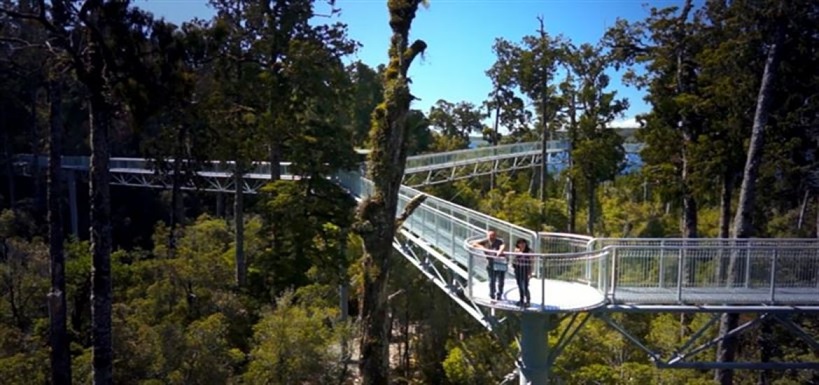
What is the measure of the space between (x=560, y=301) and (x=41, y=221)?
35352mm

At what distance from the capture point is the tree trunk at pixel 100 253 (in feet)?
31.0

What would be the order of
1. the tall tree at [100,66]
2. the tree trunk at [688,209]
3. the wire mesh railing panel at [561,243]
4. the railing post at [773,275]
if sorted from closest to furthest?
the tall tree at [100,66] < the railing post at [773,275] < the wire mesh railing panel at [561,243] < the tree trunk at [688,209]

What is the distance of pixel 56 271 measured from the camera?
13.4 m

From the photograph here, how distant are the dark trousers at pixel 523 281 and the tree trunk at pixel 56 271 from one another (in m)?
9.81

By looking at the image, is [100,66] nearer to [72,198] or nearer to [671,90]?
[671,90]

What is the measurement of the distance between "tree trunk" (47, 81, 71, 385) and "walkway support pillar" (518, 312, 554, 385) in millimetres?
9608

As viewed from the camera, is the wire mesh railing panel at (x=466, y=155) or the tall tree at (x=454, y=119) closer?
the wire mesh railing panel at (x=466, y=155)

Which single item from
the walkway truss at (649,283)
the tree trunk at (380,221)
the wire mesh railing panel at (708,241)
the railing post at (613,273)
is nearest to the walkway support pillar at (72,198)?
the walkway truss at (649,283)

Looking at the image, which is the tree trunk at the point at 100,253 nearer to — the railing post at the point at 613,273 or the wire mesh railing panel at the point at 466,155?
the railing post at the point at 613,273

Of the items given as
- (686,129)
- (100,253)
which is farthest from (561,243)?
(686,129)

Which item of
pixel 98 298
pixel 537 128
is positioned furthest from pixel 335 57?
pixel 537 128

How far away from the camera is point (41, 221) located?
3438cm

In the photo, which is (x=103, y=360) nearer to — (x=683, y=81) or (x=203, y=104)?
(x=203, y=104)

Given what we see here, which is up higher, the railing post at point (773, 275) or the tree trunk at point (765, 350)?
the railing post at point (773, 275)
